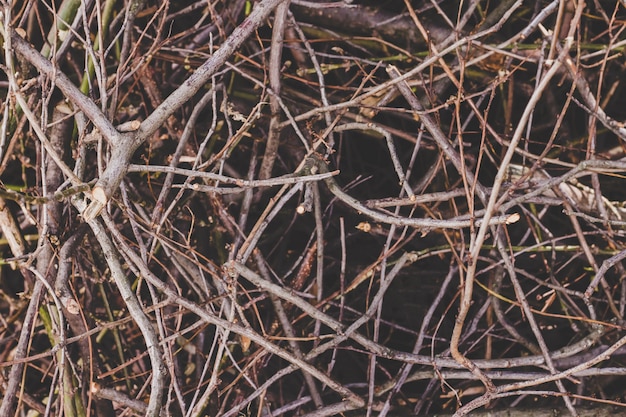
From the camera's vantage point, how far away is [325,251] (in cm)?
185

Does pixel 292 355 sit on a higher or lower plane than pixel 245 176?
lower

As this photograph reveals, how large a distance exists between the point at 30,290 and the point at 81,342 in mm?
215

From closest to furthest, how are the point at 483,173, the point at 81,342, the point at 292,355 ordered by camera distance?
the point at 292,355 < the point at 81,342 < the point at 483,173

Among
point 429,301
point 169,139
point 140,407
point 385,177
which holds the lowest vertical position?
point 429,301

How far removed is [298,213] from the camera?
181 cm

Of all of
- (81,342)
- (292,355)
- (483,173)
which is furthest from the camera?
(483,173)

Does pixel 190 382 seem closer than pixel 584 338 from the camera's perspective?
No

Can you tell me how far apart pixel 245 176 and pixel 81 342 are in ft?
2.38

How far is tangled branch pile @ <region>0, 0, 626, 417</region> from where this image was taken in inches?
56.5

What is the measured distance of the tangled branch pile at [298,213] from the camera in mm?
1435

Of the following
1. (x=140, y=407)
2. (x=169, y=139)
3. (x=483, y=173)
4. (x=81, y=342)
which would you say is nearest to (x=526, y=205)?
(x=483, y=173)

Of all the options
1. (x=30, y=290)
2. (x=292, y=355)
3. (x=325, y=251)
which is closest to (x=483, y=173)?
(x=325, y=251)

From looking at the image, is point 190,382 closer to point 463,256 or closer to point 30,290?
point 30,290

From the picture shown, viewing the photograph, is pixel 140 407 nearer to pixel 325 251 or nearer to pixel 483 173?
pixel 325 251
